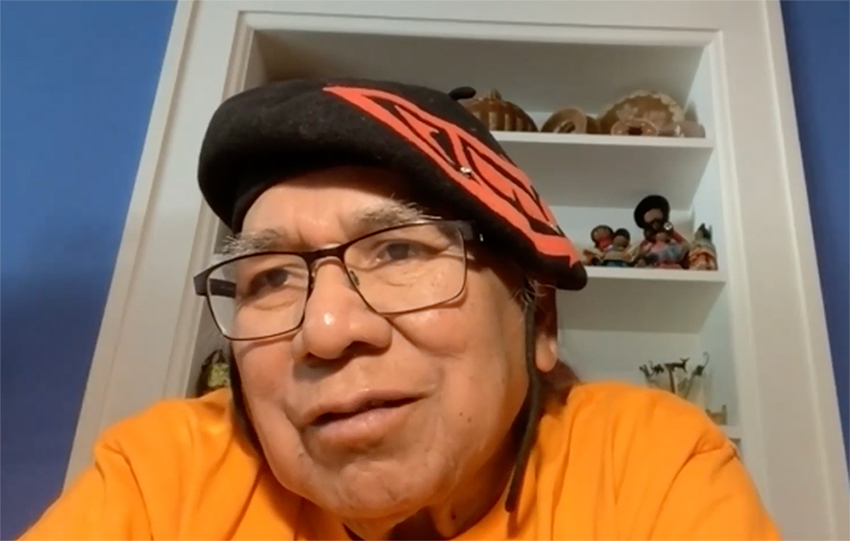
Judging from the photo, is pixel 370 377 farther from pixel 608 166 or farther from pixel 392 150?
pixel 608 166

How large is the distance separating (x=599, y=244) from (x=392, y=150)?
0.83 metres

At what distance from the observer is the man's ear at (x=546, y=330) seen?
2.69 ft

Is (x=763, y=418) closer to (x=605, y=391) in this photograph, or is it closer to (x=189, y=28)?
(x=605, y=391)

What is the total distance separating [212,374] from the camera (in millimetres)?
1176

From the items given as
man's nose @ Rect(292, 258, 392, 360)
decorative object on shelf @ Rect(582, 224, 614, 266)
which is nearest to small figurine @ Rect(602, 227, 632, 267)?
decorative object on shelf @ Rect(582, 224, 614, 266)

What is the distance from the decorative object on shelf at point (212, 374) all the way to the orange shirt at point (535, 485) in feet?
1.03

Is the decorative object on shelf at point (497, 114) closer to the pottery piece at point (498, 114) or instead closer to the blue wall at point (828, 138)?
the pottery piece at point (498, 114)

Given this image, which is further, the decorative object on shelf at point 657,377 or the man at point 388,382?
the decorative object on shelf at point 657,377

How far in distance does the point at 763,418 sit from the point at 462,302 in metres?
0.60

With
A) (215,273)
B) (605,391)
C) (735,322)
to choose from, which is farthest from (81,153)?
(735,322)

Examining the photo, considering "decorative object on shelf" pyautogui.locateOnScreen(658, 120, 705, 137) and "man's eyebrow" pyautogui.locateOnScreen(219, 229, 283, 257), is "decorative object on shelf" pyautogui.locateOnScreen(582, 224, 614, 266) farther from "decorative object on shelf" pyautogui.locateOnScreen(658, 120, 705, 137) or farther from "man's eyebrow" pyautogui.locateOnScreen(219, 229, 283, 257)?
"man's eyebrow" pyautogui.locateOnScreen(219, 229, 283, 257)

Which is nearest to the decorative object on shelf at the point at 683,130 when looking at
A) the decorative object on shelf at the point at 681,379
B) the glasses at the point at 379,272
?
the decorative object on shelf at the point at 681,379

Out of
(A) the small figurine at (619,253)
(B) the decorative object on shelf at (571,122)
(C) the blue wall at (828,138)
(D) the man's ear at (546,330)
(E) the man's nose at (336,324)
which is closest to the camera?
(E) the man's nose at (336,324)

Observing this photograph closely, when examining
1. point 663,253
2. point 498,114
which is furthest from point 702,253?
point 498,114
